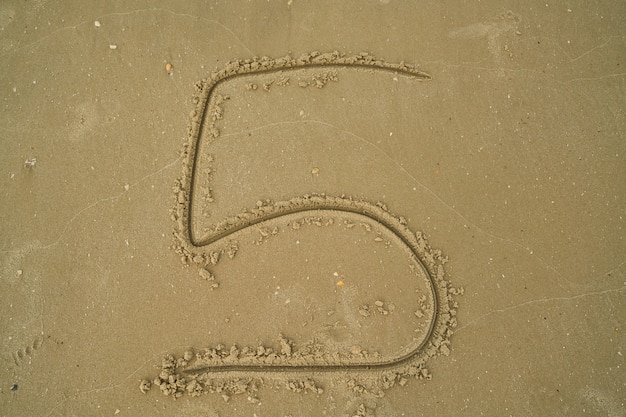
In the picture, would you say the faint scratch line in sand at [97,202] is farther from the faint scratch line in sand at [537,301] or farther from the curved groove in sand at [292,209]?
the faint scratch line in sand at [537,301]

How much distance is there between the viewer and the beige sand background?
2811 mm

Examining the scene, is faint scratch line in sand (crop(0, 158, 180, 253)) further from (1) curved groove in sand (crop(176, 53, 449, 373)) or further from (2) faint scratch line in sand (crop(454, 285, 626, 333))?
(2) faint scratch line in sand (crop(454, 285, 626, 333))

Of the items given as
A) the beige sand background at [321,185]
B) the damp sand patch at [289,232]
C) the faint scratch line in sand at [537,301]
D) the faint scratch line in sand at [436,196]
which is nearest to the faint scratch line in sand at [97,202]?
the beige sand background at [321,185]

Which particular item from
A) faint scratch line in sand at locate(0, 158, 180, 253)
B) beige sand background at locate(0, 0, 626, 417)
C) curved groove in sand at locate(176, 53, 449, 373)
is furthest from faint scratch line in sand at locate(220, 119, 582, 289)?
faint scratch line in sand at locate(0, 158, 180, 253)

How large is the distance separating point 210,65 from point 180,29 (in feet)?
1.17

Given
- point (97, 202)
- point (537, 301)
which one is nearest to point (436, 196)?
point (537, 301)

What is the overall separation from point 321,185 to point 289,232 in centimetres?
40

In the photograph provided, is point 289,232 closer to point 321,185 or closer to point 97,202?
point 321,185

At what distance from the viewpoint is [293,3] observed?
3078 mm

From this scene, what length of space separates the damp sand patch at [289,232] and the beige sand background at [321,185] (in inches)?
A: 1.8

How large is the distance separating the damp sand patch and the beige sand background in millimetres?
→ 45

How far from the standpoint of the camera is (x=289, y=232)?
290 centimetres

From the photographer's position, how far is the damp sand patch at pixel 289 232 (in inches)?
109

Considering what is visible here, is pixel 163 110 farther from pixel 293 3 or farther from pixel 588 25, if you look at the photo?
pixel 588 25
